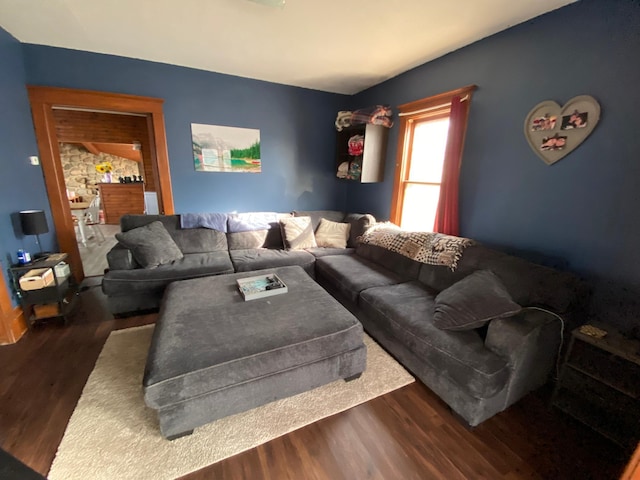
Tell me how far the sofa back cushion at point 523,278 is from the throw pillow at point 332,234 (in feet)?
4.68

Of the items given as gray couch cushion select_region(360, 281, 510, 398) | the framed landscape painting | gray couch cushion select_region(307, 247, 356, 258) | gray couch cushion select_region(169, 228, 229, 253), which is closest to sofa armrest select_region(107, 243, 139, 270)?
gray couch cushion select_region(169, 228, 229, 253)

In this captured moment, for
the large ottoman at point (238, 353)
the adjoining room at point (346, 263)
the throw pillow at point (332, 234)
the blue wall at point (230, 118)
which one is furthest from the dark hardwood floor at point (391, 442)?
the blue wall at point (230, 118)

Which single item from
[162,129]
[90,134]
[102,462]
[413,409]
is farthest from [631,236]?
[90,134]

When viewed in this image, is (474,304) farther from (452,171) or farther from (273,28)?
(273,28)

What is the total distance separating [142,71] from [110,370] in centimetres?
308

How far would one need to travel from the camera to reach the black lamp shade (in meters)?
2.27

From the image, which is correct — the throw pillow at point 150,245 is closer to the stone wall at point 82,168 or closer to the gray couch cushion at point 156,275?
the gray couch cushion at point 156,275

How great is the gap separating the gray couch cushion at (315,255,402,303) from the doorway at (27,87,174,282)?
2.25m

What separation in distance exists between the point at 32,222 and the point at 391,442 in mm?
3273

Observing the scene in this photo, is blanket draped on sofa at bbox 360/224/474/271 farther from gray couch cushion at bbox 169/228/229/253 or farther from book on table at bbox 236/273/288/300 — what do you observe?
gray couch cushion at bbox 169/228/229/253

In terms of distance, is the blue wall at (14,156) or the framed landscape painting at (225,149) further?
the framed landscape painting at (225,149)

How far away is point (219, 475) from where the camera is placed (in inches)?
48.7

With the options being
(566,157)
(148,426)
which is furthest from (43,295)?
(566,157)

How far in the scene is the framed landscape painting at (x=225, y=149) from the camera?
335cm
